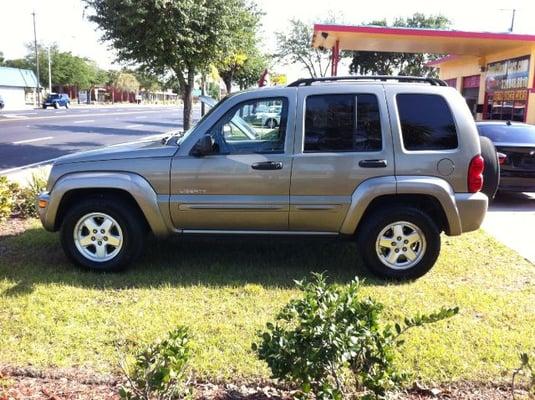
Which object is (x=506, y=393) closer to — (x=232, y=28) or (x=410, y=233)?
(x=410, y=233)

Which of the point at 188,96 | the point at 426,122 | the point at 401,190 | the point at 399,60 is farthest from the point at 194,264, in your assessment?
the point at 399,60

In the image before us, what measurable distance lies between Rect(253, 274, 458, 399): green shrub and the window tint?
256cm

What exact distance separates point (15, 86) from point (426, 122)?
231ft

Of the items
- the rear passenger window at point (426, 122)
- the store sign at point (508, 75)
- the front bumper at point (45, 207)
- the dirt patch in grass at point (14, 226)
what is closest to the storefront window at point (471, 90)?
the store sign at point (508, 75)

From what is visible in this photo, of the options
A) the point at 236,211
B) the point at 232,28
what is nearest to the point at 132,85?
the point at 232,28

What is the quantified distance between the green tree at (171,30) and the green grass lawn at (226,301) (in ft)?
24.0

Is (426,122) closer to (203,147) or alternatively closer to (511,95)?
(203,147)

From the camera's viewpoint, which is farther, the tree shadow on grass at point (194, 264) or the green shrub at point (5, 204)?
the green shrub at point (5, 204)

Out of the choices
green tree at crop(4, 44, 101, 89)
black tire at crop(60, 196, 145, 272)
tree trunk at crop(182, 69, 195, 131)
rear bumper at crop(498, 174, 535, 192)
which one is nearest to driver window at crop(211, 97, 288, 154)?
black tire at crop(60, 196, 145, 272)

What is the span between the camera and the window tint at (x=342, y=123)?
17.5 ft

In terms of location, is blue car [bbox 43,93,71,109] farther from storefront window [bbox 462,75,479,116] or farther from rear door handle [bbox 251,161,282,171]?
rear door handle [bbox 251,161,282,171]

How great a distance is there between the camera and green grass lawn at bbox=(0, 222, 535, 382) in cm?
384

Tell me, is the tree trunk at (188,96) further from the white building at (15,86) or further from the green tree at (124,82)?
the green tree at (124,82)

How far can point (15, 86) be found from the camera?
6706 cm
